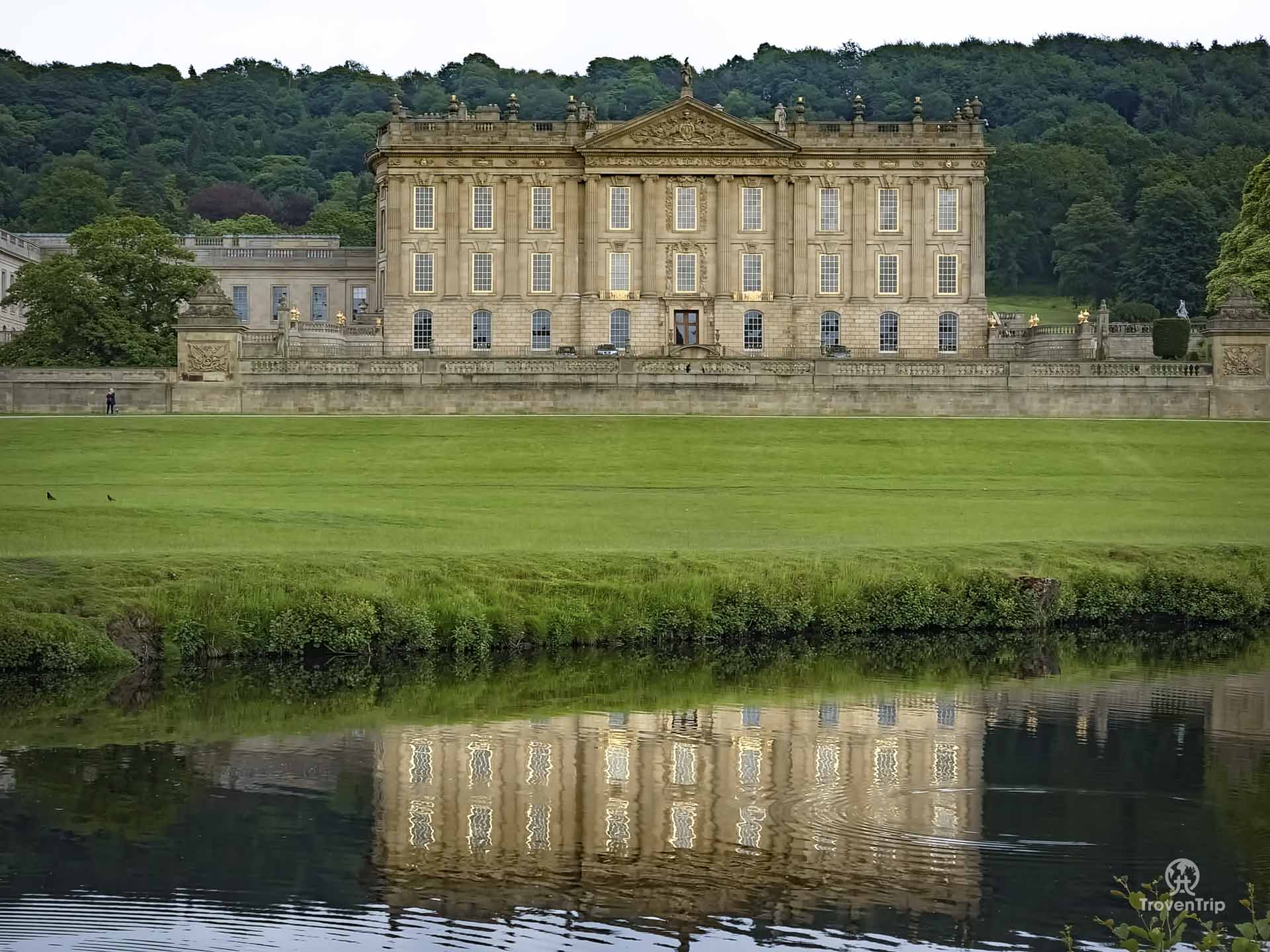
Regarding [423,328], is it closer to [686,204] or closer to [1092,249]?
[686,204]

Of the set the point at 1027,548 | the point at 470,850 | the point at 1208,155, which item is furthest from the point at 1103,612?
the point at 1208,155

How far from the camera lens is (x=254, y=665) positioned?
107 feet

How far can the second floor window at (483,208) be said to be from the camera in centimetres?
9619

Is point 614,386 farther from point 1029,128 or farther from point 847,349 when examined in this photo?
point 1029,128

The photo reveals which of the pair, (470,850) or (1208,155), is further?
(1208,155)

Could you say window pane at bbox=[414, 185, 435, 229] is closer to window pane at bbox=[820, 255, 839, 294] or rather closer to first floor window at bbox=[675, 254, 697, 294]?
first floor window at bbox=[675, 254, 697, 294]

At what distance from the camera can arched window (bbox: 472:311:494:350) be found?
9600 cm

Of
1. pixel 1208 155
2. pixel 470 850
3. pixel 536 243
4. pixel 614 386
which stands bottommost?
pixel 470 850

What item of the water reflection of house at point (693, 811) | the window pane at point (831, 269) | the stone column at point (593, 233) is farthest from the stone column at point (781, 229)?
the water reflection of house at point (693, 811)

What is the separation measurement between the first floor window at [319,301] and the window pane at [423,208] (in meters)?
13.2

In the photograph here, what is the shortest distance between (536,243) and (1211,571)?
60.9 metres

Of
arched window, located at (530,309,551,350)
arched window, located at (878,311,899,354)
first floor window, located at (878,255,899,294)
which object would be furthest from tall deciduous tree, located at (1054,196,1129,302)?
arched window, located at (530,309,551,350)

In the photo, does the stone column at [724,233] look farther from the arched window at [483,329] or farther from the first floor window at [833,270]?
the arched window at [483,329]

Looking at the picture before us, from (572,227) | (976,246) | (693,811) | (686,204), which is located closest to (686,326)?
(686,204)
